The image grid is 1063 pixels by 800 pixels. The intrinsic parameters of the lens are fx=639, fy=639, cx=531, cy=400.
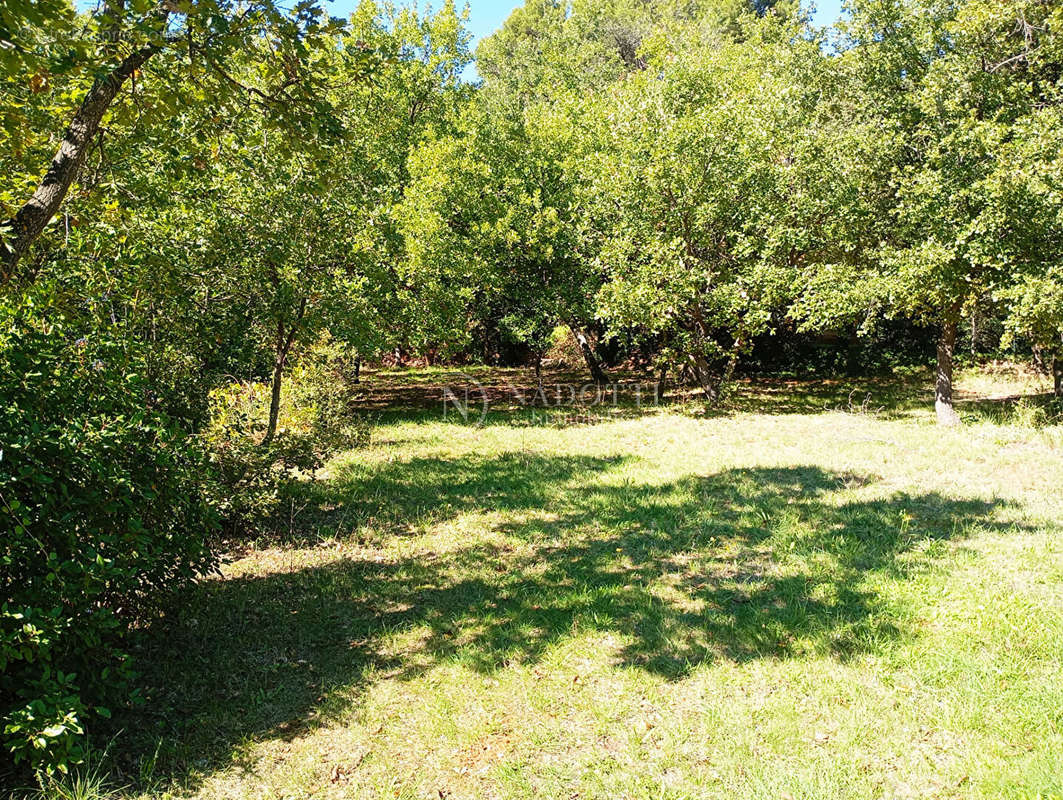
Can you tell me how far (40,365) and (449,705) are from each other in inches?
132

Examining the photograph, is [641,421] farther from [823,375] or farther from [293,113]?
[293,113]

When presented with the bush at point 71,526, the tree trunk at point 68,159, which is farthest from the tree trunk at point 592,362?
the tree trunk at point 68,159

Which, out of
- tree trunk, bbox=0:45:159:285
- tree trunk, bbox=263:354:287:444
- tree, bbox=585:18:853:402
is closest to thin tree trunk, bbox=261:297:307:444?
tree trunk, bbox=263:354:287:444

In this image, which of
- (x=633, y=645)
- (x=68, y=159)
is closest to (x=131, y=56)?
(x=68, y=159)

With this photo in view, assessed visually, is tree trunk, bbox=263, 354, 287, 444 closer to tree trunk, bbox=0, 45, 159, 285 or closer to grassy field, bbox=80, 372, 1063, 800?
grassy field, bbox=80, 372, 1063, 800

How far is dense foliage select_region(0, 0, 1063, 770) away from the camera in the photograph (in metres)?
3.77

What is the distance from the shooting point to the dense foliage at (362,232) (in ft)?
12.4

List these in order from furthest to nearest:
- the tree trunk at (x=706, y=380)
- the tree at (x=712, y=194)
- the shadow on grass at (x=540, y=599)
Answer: the tree trunk at (x=706, y=380), the tree at (x=712, y=194), the shadow on grass at (x=540, y=599)

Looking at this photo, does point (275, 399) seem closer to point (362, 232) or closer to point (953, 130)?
point (362, 232)

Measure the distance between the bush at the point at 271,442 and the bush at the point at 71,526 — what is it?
4.86 feet

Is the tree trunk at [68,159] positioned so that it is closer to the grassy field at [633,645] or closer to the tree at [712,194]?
the grassy field at [633,645]

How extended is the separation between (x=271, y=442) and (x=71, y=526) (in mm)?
3727

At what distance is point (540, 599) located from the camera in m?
6.01

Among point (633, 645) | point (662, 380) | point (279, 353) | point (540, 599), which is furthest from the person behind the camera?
point (662, 380)
